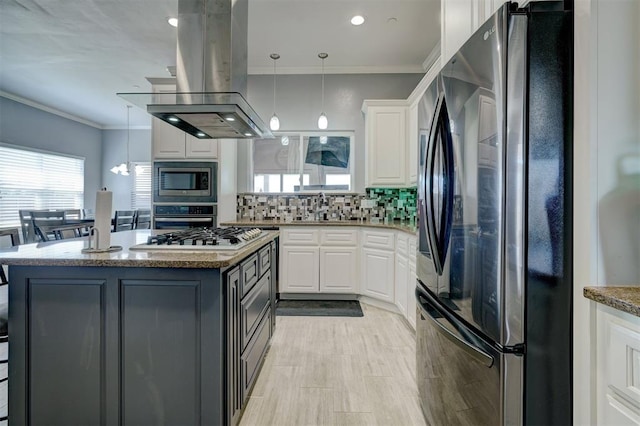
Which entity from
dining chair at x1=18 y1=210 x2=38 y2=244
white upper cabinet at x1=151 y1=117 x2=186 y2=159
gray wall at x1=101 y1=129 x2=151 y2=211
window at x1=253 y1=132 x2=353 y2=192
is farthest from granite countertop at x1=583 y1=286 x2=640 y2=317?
gray wall at x1=101 y1=129 x2=151 y2=211

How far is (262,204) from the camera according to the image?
4547 mm

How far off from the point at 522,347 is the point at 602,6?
112 centimetres

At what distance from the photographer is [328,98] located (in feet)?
14.7

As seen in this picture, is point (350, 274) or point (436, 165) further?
point (350, 274)

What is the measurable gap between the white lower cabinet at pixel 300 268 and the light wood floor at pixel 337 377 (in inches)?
27.1

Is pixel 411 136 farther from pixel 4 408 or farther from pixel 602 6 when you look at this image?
pixel 4 408

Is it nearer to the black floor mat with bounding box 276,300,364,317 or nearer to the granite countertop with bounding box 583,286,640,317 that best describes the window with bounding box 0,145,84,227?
the black floor mat with bounding box 276,300,364,317

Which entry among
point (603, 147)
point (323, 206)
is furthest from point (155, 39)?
point (603, 147)

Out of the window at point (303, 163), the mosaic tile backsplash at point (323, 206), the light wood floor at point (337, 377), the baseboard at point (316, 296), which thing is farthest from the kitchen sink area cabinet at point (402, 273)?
the window at point (303, 163)

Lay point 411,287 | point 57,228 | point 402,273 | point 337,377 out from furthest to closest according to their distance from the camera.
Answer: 1. point 402,273
2. point 411,287
3. point 57,228
4. point 337,377

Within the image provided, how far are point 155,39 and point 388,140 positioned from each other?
2.89 meters

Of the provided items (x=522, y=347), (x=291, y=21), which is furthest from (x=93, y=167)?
(x=522, y=347)

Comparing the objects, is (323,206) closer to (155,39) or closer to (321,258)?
(321,258)

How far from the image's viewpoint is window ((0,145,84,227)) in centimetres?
537
